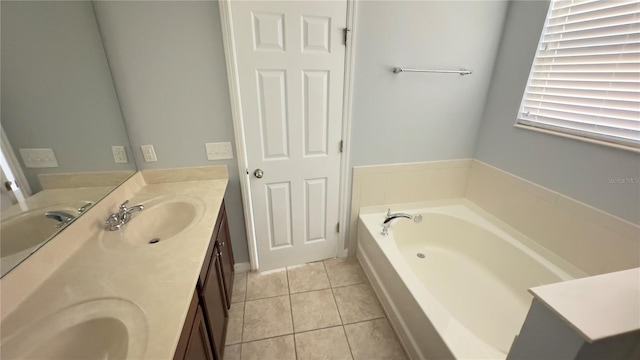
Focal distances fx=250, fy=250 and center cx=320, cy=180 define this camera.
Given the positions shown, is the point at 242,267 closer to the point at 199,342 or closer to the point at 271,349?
the point at 271,349

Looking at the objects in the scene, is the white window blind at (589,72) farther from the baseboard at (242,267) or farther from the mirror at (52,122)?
the mirror at (52,122)

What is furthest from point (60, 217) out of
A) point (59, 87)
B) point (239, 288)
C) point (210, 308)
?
point (239, 288)

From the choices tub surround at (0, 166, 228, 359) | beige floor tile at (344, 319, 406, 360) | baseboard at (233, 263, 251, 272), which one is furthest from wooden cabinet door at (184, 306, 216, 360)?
baseboard at (233, 263, 251, 272)

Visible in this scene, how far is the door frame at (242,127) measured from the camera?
148 cm

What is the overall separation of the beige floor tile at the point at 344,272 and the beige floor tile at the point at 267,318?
421mm

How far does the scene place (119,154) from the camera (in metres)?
1.48

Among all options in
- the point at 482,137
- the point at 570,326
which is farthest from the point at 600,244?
the point at 570,326

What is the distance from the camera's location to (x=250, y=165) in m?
1.78

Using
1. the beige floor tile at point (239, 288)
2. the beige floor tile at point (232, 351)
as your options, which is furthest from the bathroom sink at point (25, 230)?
the beige floor tile at point (239, 288)

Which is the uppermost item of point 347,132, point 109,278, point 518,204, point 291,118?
point 291,118

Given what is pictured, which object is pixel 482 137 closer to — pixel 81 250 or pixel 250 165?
pixel 250 165

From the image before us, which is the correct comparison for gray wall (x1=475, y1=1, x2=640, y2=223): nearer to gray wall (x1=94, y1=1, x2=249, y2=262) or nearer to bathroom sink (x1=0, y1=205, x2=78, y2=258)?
gray wall (x1=94, y1=1, x2=249, y2=262)

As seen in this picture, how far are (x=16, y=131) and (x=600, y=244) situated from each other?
9.01 ft

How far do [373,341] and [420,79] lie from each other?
183 centimetres
